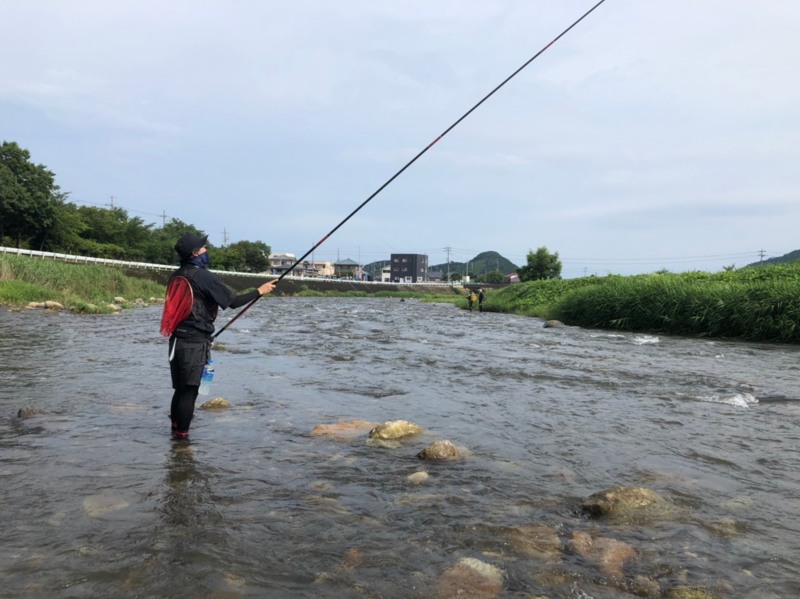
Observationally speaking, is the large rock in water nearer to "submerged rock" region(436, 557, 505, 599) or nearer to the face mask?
"submerged rock" region(436, 557, 505, 599)

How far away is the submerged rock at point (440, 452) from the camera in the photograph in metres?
4.98

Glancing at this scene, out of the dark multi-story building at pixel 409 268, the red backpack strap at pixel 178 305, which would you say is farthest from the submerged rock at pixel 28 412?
the dark multi-story building at pixel 409 268

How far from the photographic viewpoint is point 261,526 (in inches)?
139

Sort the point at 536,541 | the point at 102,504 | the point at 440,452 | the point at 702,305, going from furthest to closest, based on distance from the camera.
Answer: the point at 702,305
the point at 440,452
the point at 102,504
the point at 536,541

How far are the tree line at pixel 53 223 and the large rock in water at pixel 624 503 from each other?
53452 mm

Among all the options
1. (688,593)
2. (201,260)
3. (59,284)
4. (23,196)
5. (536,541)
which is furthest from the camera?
(23,196)

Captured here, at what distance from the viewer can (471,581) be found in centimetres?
290

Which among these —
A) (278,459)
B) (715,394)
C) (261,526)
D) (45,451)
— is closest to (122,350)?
(45,451)

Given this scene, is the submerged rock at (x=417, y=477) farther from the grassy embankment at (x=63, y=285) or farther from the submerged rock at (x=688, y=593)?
the grassy embankment at (x=63, y=285)

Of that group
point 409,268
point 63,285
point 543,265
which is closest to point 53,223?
point 63,285

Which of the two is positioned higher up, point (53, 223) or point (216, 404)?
point (53, 223)

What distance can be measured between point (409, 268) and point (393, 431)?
159582mm

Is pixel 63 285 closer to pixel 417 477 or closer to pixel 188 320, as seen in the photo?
pixel 188 320

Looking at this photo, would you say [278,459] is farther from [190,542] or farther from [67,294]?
[67,294]
